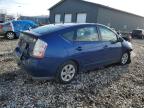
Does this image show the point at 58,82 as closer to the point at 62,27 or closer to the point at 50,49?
the point at 50,49

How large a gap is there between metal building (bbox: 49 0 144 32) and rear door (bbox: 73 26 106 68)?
2307cm

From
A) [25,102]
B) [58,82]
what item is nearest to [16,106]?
[25,102]

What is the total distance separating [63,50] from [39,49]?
0.61 m

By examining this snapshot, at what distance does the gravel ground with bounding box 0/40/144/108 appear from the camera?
4266 millimetres

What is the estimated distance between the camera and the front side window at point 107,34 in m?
6.25

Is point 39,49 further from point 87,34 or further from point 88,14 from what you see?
point 88,14

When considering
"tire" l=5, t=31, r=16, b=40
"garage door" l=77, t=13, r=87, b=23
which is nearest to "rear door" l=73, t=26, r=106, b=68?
"tire" l=5, t=31, r=16, b=40

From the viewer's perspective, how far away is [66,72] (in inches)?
209

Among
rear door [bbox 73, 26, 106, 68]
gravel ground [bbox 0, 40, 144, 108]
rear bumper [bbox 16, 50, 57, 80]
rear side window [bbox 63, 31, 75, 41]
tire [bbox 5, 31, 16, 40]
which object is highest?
rear side window [bbox 63, 31, 75, 41]

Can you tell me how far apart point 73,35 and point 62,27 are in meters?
0.38

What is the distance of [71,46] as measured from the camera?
17.0 feet

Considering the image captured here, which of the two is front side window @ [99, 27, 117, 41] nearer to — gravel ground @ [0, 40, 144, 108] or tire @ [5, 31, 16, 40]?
gravel ground @ [0, 40, 144, 108]

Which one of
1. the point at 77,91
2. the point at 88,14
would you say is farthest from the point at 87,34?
the point at 88,14

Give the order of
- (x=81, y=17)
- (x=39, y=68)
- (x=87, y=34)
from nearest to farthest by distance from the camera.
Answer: (x=39, y=68) → (x=87, y=34) → (x=81, y=17)
